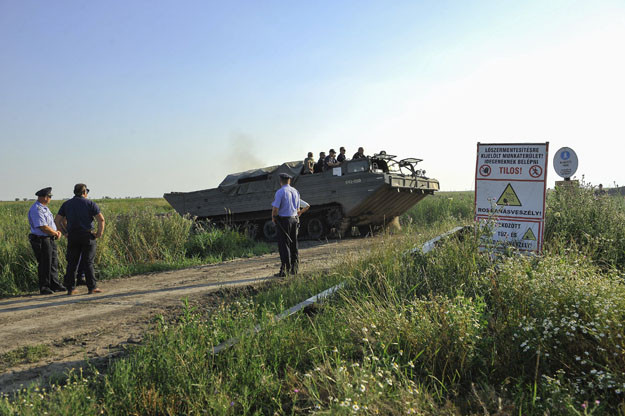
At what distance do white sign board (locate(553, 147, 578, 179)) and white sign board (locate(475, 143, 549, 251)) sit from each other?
6181mm

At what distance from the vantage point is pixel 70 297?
22.5ft

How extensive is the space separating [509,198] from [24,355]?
6134mm

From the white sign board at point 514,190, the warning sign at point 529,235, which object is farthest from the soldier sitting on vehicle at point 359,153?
the warning sign at point 529,235

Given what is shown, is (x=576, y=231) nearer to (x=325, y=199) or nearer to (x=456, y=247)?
(x=456, y=247)

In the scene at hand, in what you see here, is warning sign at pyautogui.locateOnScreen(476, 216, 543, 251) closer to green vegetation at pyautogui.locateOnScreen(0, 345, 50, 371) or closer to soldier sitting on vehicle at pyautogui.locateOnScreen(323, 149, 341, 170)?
green vegetation at pyautogui.locateOnScreen(0, 345, 50, 371)

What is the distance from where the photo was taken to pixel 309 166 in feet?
50.8

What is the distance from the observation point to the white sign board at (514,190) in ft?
20.0

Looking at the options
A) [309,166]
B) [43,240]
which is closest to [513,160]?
[43,240]

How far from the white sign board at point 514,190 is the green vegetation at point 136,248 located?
21.6ft

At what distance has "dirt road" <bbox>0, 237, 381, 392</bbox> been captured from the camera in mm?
4073

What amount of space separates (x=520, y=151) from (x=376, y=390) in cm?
478

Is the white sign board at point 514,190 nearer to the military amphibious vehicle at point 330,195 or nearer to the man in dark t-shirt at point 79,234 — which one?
the man in dark t-shirt at point 79,234

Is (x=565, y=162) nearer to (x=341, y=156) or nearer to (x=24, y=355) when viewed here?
(x=341, y=156)

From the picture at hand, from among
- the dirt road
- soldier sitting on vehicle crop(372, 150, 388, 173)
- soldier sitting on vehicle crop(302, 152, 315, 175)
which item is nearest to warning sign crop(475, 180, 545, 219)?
the dirt road
